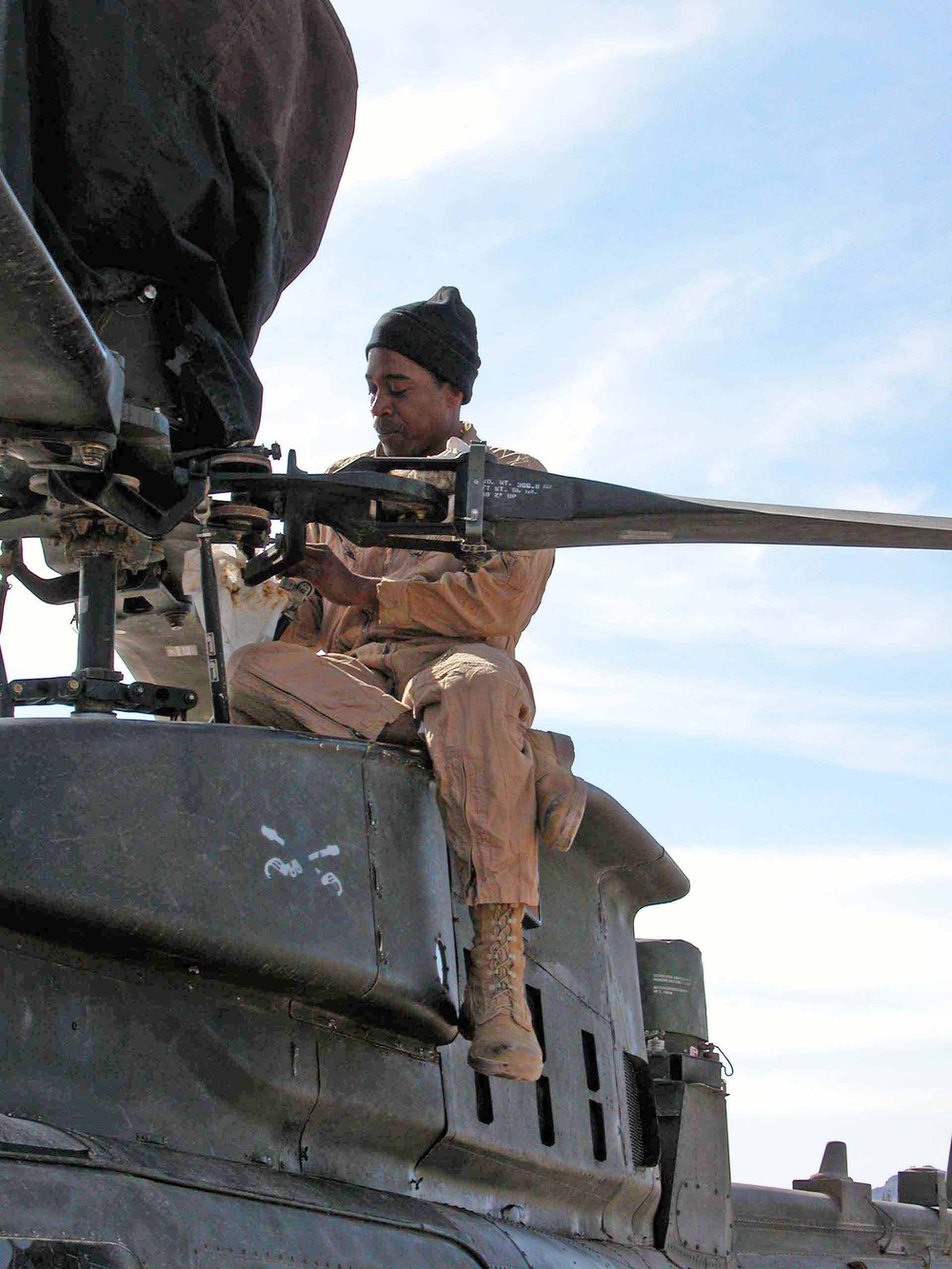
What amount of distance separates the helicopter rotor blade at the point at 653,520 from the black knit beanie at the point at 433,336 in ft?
3.85

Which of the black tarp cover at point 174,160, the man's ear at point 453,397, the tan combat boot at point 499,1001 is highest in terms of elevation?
the man's ear at point 453,397

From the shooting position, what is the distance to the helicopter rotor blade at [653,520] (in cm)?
395

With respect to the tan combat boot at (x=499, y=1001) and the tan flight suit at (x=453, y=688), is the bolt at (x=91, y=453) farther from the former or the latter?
the tan combat boot at (x=499, y=1001)

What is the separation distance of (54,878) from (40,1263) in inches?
33.1

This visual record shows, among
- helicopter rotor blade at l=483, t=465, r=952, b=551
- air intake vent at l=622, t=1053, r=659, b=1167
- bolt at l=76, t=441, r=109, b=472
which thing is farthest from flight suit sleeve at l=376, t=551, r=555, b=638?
air intake vent at l=622, t=1053, r=659, b=1167

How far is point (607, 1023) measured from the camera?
5.32 m

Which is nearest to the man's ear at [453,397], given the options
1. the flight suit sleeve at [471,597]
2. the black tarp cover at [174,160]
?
the flight suit sleeve at [471,597]

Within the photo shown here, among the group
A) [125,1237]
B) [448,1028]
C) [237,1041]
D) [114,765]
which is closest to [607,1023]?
[448,1028]

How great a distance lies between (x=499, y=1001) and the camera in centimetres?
413

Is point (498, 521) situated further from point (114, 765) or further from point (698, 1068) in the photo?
point (698, 1068)

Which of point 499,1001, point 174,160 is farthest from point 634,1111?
point 174,160

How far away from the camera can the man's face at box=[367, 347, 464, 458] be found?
16.8ft

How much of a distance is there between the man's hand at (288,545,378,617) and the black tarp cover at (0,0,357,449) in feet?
1.36

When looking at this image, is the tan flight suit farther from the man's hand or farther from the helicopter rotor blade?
the helicopter rotor blade
